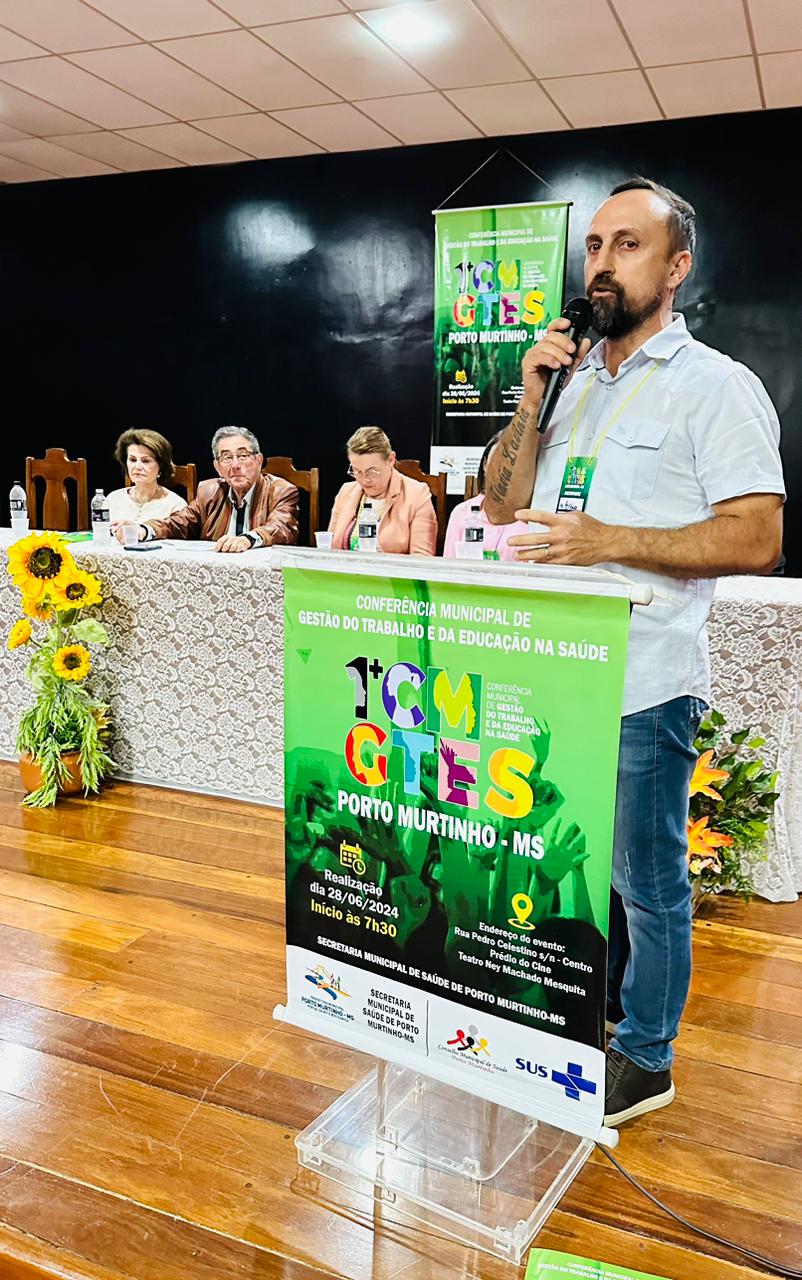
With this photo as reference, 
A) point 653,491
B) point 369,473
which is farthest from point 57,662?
point 653,491

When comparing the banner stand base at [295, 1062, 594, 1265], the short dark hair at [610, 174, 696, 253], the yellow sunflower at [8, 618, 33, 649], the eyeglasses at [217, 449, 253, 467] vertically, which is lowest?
the banner stand base at [295, 1062, 594, 1265]

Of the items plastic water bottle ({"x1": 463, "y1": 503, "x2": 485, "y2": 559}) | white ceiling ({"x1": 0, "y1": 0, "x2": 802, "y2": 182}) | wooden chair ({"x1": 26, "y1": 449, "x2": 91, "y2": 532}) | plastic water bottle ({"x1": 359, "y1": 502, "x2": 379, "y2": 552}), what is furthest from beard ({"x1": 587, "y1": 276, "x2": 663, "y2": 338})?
wooden chair ({"x1": 26, "y1": 449, "x2": 91, "y2": 532})

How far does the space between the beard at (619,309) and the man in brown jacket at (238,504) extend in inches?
95.9

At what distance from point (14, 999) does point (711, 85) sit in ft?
14.9

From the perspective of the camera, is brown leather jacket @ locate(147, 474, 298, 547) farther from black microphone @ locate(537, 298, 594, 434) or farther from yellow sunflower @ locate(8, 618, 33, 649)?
black microphone @ locate(537, 298, 594, 434)

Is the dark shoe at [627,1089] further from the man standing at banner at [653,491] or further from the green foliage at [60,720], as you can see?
the green foliage at [60,720]

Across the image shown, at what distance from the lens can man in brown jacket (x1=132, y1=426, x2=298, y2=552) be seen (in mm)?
3973

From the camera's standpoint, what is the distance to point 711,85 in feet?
14.6

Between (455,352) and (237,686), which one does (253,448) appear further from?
(455,352)

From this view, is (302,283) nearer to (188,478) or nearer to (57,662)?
(188,478)

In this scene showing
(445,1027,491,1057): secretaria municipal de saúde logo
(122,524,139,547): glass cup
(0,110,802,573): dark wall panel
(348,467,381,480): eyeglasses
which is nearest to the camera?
(445,1027,491,1057): secretaria municipal de saúde logo

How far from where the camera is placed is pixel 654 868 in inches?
62.4

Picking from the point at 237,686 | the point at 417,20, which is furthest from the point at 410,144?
the point at 237,686

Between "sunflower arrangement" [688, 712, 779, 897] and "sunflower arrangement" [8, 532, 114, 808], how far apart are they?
1.89 meters
